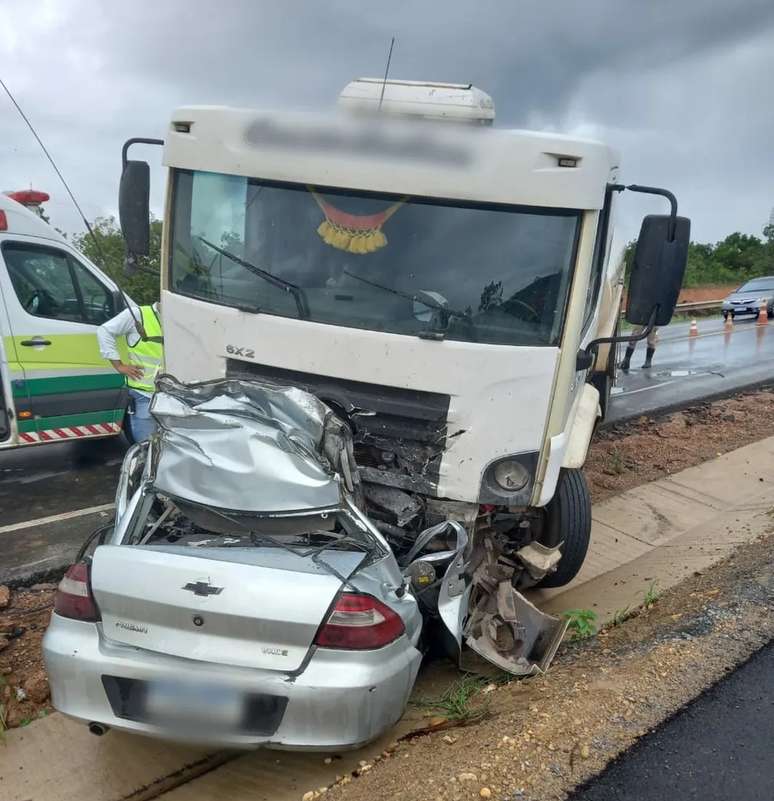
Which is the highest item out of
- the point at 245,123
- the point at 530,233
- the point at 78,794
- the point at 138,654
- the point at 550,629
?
the point at 245,123

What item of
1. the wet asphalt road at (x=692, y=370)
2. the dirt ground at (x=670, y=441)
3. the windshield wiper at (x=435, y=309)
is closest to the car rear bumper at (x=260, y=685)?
the windshield wiper at (x=435, y=309)

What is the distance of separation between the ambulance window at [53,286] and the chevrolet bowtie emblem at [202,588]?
4.36 m

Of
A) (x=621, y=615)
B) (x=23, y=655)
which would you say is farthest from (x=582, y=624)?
(x=23, y=655)

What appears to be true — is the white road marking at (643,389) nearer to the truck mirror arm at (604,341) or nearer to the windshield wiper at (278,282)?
the truck mirror arm at (604,341)

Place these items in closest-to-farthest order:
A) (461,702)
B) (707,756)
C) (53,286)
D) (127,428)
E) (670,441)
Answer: (707,756), (461,702), (53,286), (127,428), (670,441)

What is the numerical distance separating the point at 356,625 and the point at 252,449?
3.01 feet

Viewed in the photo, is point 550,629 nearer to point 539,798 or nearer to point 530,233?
point 539,798

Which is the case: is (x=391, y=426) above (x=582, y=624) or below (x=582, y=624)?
above

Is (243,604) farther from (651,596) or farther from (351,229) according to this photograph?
(651,596)

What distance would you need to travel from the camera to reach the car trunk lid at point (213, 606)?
258 centimetres

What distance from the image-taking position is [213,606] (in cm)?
259

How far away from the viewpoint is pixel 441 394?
3.66 m

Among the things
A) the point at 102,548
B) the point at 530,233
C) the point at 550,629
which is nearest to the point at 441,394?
the point at 530,233

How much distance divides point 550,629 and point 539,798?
1.38 metres
